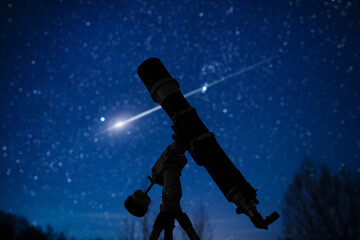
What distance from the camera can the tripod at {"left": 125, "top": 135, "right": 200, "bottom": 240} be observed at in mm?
2291

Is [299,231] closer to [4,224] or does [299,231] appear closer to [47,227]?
[4,224]

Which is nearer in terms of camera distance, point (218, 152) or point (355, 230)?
point (218, 152)

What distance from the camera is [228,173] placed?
241 centimetres

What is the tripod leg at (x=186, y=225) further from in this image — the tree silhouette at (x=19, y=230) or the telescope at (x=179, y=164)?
the tree silhouette at (x=19, y=230)

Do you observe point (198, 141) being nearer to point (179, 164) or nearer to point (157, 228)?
point (179, 164)

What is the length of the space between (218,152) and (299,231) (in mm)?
14631

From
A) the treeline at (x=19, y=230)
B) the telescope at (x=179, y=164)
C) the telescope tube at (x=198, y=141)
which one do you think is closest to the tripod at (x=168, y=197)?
the telescope at (x=179, y=164)

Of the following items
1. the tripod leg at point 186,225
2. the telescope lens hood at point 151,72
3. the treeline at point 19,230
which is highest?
the treeline at point 19,230

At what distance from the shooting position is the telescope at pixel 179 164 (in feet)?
7.50

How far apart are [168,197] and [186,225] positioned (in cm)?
32

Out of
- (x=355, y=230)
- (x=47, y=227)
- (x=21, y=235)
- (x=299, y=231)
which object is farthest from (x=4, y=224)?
(x=355, y=230)

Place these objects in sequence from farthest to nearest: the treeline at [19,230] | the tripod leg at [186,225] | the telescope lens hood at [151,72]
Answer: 1. the treeline at [19,230]
2. the telescope lens hood at [151,72]
3. the tripod leg at [186,225]

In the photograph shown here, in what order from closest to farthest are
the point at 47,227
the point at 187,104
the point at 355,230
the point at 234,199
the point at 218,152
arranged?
the point at 234,199
the point at 218,152
the point at 187,104
the point at 355,230
the point at 47,227

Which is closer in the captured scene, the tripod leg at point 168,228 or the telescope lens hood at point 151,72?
the tripod leg at point 168,228
